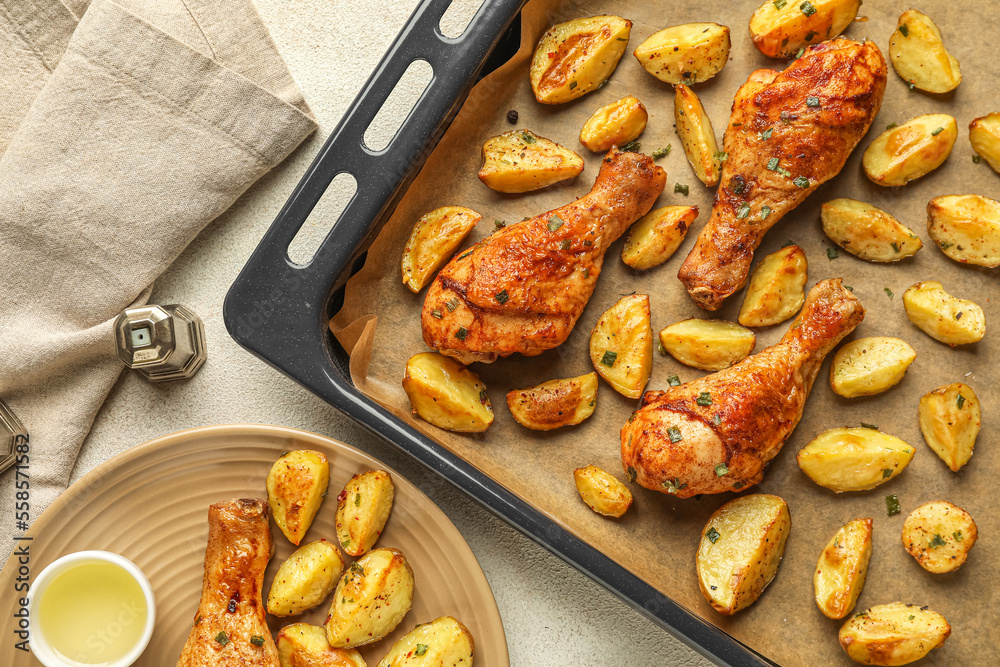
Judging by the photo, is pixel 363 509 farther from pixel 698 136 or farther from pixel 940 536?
pixel 940 536

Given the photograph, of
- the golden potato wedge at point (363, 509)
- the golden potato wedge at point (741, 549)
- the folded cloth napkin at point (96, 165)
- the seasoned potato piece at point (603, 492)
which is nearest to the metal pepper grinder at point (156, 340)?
the folded cloth napkin at point (96, 165)

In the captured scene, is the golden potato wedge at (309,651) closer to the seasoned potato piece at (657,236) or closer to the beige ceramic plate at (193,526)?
the beige ceramic plate at (193,526)

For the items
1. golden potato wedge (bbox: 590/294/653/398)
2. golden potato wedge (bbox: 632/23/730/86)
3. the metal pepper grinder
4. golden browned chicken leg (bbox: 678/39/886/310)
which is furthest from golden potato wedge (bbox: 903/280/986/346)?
the metal pepper grinder

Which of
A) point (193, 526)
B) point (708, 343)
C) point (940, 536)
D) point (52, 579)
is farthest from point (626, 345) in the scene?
point (52, 579)

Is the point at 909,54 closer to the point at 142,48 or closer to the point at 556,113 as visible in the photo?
the point at 556,113

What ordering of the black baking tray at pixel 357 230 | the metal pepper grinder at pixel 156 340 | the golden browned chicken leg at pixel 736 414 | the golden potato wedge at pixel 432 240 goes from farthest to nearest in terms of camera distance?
1. the metal pepper grinder at pixel 156 340
2. the golden potato wedge at pixel 432 240
3. the black baking tray at pixel 357 230
4. the golden browned chicken leg at pixel 736 414

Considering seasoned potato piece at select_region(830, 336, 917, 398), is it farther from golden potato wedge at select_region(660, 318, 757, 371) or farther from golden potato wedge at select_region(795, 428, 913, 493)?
golden potato wedge at select_region(660, 318, 757, 371)
